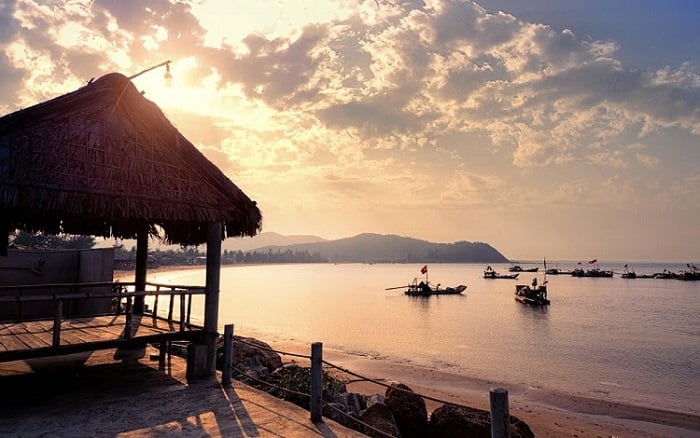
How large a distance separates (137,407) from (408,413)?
5442 mm

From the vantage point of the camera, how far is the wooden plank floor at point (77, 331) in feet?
25.1

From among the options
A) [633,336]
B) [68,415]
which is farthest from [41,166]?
[633,336]

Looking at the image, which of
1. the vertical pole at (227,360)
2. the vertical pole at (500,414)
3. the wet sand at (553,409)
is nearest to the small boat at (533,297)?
the wet sand at (553,409)

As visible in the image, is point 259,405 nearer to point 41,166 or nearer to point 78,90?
point 41,166

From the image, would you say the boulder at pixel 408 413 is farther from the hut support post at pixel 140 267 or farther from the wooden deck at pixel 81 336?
the hut support post at pixel 140 267

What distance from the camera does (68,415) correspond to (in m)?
6.56

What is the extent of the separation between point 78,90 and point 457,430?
972 centimetres

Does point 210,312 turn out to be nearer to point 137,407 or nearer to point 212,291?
point 212,291

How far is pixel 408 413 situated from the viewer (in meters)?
9.36

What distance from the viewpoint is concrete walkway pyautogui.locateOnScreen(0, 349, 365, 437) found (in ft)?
19.9

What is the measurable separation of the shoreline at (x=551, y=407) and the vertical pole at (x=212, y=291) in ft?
28.8

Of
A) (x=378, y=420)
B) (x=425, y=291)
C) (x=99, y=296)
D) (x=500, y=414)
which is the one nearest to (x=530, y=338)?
(x=378, y=420)

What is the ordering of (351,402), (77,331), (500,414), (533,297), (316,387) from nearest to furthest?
(500,414), (316,387), (77,331), (351,402), (533,297)

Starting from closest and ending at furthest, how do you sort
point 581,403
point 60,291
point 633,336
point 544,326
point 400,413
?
point 400,413 → point 60,291 → point 581,403 → point 633,336 → point 544,326
